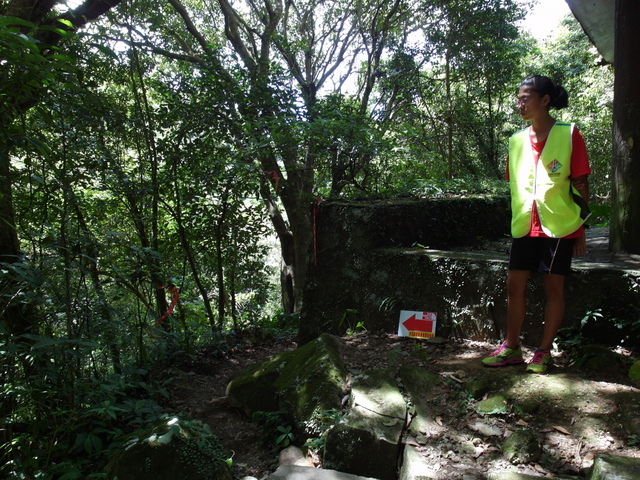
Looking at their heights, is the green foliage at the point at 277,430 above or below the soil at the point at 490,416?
below

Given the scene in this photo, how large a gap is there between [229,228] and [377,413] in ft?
14.1

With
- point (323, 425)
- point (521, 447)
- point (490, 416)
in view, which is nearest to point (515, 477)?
point (521, 447)

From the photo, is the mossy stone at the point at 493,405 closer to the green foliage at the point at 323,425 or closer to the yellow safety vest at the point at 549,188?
the green foliage at the point at 323,425

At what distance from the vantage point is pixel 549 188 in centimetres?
273

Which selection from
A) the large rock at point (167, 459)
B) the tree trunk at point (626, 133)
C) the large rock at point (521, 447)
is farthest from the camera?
the tree trunk at point (626, 133)

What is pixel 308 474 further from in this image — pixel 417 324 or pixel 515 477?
pixel 417 324

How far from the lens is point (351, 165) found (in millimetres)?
6184

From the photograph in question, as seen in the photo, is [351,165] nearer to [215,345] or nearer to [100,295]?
[215,345]

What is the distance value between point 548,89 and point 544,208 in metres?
0.76

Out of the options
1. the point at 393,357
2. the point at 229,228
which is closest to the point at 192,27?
the point at 229,228

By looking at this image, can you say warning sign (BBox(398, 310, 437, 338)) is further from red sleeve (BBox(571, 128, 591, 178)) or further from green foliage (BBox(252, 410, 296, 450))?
red sleeve (BBox(571, 128, 591, 178))

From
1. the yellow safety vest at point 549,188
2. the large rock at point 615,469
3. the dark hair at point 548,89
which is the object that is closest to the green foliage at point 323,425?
the large rock at point 615,469

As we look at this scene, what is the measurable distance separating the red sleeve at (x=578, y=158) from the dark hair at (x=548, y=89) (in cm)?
25

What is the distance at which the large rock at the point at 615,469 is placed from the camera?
1575 millimetres
